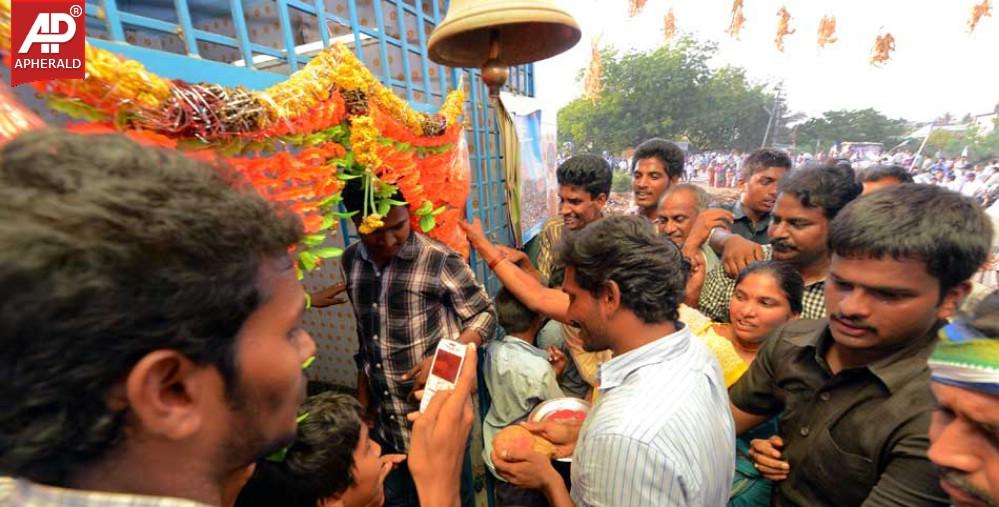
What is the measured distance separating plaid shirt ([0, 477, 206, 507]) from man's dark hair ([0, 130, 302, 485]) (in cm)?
2

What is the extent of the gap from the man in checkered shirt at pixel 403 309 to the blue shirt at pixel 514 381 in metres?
0.21

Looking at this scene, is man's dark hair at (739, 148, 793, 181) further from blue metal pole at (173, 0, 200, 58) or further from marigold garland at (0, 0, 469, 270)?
blue metal pole at (173, 0, 200, 58)

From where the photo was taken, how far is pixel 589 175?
11.1ft

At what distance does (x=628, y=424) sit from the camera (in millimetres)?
1098

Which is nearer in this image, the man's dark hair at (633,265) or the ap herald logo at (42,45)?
the ap herald logo at (42,45)

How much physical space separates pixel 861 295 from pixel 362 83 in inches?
73.5

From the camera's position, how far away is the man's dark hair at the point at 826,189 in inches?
84.5

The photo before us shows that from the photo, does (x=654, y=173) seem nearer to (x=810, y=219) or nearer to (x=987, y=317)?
(x=810, y=219)

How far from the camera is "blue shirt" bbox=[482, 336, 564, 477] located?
2377mm

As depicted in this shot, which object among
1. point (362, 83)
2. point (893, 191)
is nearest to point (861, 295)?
point (893, 191)

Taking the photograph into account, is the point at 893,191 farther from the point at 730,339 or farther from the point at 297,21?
the point at 297,21

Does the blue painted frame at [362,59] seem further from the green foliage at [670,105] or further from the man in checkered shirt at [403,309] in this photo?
the green foliage at [670,105]

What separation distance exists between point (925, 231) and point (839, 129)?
1168 cm

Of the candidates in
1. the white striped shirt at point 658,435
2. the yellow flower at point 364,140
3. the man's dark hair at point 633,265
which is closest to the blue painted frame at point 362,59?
the yellow flower at point 364,140
